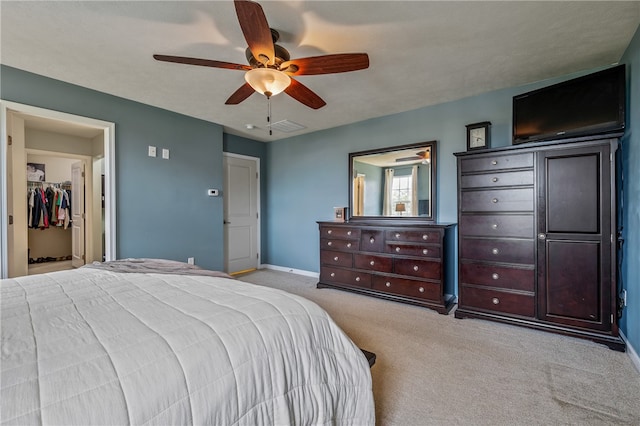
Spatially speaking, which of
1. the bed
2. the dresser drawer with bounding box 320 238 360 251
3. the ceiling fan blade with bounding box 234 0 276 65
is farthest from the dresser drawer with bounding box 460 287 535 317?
the ceiling fan blade with bounding box 234 0 276 65

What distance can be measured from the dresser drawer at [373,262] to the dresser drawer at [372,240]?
104 mm

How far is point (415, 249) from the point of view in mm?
3301

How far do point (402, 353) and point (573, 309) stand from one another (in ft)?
5.15

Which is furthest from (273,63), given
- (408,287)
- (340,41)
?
(408,287)

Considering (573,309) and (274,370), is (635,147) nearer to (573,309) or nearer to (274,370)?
(573,309)

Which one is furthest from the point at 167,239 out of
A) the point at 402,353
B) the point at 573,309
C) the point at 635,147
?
the point at 635,147

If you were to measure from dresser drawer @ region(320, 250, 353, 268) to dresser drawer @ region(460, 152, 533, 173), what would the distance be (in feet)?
5.88

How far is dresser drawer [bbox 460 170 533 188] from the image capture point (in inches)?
104

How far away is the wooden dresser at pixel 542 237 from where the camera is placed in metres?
2.31

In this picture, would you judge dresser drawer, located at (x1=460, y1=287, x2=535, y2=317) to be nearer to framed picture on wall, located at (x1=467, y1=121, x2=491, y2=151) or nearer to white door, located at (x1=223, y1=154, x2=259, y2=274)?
framed picture on wall, located at (x1=467, y1=121, x2=491, y2=151)

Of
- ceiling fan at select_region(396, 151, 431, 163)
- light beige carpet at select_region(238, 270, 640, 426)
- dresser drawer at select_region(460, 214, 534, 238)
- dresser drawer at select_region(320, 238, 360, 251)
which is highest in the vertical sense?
ceiling fan at select_region(396, 151, 431, 163)

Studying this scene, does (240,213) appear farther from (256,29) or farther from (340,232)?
(256,29)

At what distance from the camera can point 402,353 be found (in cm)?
226

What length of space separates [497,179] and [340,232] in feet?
6.48
